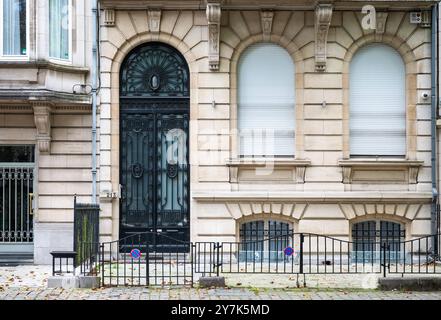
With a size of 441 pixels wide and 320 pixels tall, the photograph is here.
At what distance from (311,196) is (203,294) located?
605 centimetres

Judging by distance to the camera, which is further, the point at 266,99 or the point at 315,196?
the point at 266,99

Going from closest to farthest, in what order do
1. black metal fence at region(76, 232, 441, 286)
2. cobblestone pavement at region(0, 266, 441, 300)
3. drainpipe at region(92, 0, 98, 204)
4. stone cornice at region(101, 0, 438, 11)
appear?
cobblestone pavement at region(0, 266, 441, 300), black metal fence at region(76, 232, 441, 286), stone cornice at region(101, 0, 438, 11), drainpipe at region(92, 0, 98, 204)

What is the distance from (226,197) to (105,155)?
10.5ft

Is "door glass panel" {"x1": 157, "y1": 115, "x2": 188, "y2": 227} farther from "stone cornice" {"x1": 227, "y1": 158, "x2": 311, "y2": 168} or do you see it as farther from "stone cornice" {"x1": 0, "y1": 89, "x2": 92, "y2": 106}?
"stone cornice" {"x1": 0, "y1": 89, "x2": 92, "y2": 106}

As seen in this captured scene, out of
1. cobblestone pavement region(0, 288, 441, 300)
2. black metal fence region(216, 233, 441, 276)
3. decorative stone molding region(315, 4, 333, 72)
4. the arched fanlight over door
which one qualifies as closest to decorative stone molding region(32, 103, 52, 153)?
the arched fanlight over door

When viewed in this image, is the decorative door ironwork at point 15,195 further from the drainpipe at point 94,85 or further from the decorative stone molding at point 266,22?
the decorative stone molding at point 266,22

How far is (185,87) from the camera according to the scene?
21.2 metres

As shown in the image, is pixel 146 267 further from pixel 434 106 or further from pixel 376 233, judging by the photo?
pixel 434 106

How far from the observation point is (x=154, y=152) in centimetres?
2105

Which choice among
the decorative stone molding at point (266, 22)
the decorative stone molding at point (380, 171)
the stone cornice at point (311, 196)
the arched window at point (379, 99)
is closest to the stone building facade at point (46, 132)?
the stone cornice at point (311, 196)

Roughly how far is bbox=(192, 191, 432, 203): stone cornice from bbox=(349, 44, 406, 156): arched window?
121 centimetres

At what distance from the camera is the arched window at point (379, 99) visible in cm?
2119

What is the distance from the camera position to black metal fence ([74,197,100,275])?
17000 millimetres

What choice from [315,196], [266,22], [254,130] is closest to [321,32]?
[266,22]
